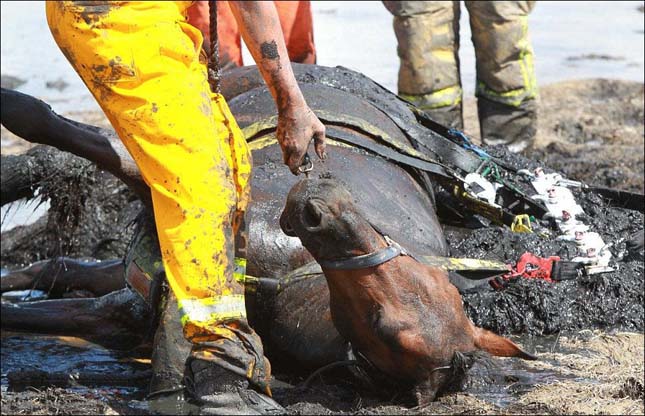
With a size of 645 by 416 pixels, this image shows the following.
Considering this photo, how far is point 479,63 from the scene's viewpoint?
22.4 feet

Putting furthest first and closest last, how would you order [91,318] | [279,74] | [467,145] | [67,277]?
1. [67,277]
2. [467,145]
3. [91,318]
4. [279,74]

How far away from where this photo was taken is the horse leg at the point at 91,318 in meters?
4.37

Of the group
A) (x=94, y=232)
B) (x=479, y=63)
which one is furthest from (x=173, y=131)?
(x=479, y=63)

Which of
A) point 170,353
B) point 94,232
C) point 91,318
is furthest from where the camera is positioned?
point 94,232

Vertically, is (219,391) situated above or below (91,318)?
above

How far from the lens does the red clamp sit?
4211mm

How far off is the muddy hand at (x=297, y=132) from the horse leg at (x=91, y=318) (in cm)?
128

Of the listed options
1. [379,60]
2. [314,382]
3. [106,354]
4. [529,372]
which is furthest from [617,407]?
[379,60]

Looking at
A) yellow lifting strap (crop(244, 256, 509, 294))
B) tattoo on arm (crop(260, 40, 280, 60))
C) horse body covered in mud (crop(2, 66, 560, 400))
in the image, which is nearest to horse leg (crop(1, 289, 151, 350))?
horse body covered in mud (crop(2, 66, 560, 400))

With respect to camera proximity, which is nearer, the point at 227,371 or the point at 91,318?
the point at 227,371

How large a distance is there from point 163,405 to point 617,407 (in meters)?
1.38

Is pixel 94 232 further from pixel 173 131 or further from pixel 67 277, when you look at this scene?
pixel 173 131

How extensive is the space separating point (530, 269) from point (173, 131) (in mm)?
1795

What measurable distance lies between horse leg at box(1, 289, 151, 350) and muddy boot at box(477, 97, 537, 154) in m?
3.05
